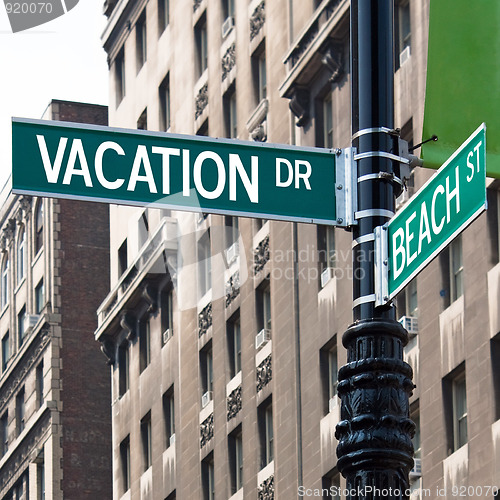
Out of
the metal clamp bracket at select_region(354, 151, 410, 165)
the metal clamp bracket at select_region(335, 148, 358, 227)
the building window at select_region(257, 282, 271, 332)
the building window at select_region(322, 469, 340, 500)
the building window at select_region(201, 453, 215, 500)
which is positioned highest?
the building window at select_region(257, 282, 271, 332)

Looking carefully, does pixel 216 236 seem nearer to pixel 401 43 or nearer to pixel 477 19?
pixel 401 43

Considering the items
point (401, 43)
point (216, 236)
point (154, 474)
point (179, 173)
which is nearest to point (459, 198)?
point (179, 173)

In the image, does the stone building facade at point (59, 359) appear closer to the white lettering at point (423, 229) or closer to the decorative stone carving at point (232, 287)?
the decorative stone carving at point (232, 287)

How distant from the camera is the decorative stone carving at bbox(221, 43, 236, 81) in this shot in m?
48.4

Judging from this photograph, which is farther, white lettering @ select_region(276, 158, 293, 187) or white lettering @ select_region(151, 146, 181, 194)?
white lettering @ select_region(276, 158, 293, 187)

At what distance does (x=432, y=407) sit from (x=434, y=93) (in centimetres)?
2342

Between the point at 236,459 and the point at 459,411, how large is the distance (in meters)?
13.8

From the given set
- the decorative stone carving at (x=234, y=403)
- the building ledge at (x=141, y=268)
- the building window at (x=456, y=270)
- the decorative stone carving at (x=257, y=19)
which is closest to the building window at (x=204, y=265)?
the building ledge at (x=141, y=268)

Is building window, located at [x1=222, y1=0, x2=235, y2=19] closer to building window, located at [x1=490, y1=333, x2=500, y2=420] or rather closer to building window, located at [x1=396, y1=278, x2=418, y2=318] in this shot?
building window, located at [x1=396, y1=278, x2=418, y2=318]

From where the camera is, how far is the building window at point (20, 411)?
68.6m

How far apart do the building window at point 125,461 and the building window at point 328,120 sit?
18.0 m

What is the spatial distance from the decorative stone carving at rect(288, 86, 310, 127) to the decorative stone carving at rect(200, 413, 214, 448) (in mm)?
9678

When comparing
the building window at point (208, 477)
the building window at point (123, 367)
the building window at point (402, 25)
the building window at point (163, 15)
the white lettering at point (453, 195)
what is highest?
the building window at point (163, 15)

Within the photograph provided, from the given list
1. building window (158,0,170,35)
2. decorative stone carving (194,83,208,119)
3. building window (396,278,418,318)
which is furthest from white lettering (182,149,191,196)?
building window (158,0,170,35)
